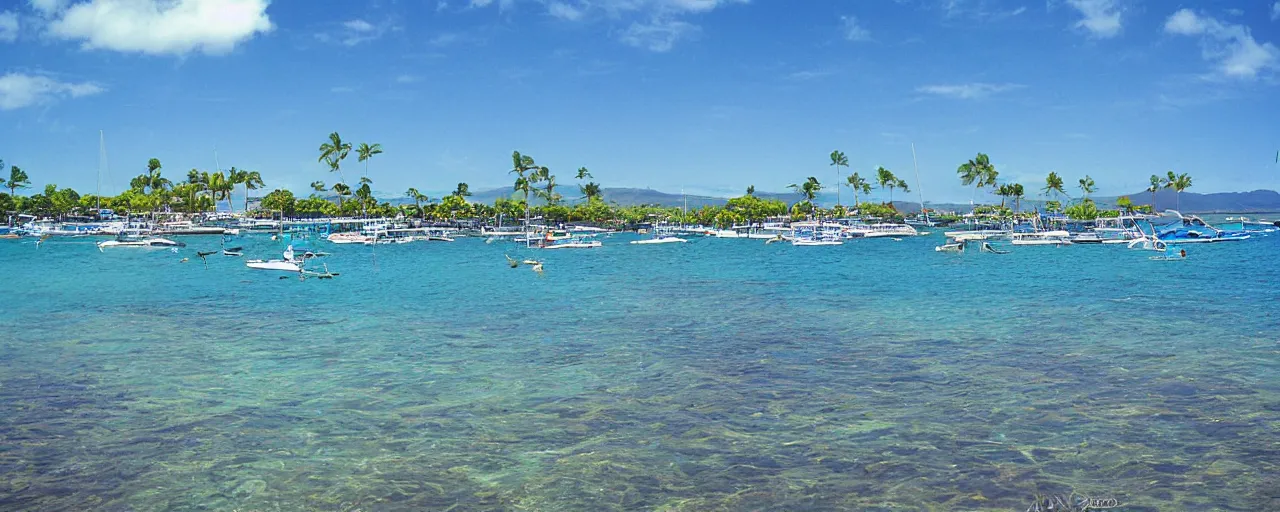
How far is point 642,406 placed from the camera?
19.0 meters

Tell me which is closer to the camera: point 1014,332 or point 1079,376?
point 1079,376

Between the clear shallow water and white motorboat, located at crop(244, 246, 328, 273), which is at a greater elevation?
white motorboat, located at crop(244, 246, 328, 273)

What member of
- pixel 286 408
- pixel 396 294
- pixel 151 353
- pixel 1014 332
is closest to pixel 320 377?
pixel 286 408

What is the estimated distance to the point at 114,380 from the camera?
21844 millimetres

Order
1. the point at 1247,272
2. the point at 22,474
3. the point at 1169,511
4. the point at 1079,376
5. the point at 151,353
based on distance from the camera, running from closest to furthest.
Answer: the point at 1169,511
the point at 22,474
the point at 1079,376
the point at 151,353
the point at 1247,272

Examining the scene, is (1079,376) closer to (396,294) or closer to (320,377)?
(320,377)

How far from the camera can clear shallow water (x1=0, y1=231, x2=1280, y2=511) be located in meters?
13.4

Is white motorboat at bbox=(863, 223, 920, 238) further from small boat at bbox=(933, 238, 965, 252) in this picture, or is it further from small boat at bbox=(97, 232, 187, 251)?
small boat at bbox=(97, 232, 187, 251)

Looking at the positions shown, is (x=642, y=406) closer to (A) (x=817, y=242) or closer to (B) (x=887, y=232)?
(A) (x=817, y=242)

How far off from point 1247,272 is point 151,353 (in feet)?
225

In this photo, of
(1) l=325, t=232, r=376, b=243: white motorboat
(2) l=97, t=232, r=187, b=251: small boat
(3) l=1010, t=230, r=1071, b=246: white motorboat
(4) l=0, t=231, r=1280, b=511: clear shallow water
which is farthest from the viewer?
(1) l=325, t=232, r=376, b=243: white motorboat

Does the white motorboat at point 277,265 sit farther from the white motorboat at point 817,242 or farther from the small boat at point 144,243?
the white motorboat at point 817,242

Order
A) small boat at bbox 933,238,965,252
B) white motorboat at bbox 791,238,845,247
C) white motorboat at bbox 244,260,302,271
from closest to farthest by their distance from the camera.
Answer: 1. white motorboat at bbox 244,260,302,271
2. small boat at bbox 933,238,965,252
3. white motorboat at bbox 791,238,845,247

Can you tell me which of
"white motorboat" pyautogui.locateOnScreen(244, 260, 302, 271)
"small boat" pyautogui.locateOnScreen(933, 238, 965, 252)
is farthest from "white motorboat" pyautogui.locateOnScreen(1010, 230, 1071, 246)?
"white motorboat" pyautogui.locateOnScreen(244, 260, 302, 271)
